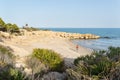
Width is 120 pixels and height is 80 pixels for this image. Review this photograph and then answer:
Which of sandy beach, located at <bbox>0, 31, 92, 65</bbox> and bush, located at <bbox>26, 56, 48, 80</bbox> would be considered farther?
sandy beach, located at <bbox>0, 31, 92, 65</bbox>

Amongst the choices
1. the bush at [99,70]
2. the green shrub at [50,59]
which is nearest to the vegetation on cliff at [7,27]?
the green shrub at [50,59]

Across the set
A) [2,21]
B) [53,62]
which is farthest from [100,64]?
[2,21]

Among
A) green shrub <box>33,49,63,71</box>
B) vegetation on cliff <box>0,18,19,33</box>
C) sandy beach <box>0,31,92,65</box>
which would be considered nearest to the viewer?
green shrub <box>33,49,63,71</box>

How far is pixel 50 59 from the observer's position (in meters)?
17.6

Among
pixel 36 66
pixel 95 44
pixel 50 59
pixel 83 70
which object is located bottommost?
pixel 95 44

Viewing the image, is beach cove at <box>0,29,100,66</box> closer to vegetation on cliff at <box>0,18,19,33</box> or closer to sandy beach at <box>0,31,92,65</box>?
sandy beach at <box>0,31,92,65</box>

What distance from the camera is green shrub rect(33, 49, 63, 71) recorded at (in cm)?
1714

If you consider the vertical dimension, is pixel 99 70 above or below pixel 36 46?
above

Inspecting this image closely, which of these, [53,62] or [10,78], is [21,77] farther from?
[53,62]

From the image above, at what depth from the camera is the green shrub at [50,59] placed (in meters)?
17.1

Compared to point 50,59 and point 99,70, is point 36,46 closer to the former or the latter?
point 50,59

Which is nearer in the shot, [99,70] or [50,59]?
[99,70]

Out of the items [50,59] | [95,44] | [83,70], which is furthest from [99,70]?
[95,44]

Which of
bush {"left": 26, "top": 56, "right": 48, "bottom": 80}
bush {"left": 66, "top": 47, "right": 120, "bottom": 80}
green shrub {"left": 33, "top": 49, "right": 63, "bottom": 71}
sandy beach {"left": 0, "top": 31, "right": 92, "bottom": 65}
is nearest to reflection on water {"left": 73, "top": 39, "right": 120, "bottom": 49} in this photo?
sandy beach {"left": 0, "top": 31, "right": 92, "bottom": 65}
